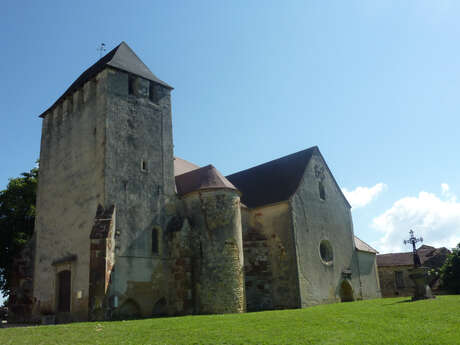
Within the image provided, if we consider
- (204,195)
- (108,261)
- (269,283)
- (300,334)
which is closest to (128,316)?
(108,261)

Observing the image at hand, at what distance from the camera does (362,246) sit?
31.3m

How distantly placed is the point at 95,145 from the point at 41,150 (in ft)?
22.2

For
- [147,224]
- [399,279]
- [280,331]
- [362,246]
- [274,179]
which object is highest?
[274,179]

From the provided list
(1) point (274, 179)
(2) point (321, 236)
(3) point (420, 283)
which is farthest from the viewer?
(1) point (274, 179)

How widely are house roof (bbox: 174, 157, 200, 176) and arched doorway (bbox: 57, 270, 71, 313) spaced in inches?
342

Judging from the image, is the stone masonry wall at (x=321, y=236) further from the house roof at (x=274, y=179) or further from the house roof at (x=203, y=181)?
the house roof at (x=203, y=181)

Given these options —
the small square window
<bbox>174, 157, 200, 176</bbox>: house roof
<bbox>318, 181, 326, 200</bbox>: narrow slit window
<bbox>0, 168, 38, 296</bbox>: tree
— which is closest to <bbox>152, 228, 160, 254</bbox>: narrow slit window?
<bbox>174, 157, 200, 176</bbox>: house roof

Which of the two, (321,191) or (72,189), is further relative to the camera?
(321,191)

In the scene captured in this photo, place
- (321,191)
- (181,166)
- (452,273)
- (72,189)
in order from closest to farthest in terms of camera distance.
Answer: (72,189)
(181,166)
(321,191)
(452,273)

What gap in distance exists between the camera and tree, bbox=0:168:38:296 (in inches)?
1076

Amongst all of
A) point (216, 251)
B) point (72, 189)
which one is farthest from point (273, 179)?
point (72, 189)

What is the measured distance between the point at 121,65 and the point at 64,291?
484 inches

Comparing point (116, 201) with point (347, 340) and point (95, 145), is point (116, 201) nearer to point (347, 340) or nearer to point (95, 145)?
point (95, 145)

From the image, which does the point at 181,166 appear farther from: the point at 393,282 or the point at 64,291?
the point at 393,282
